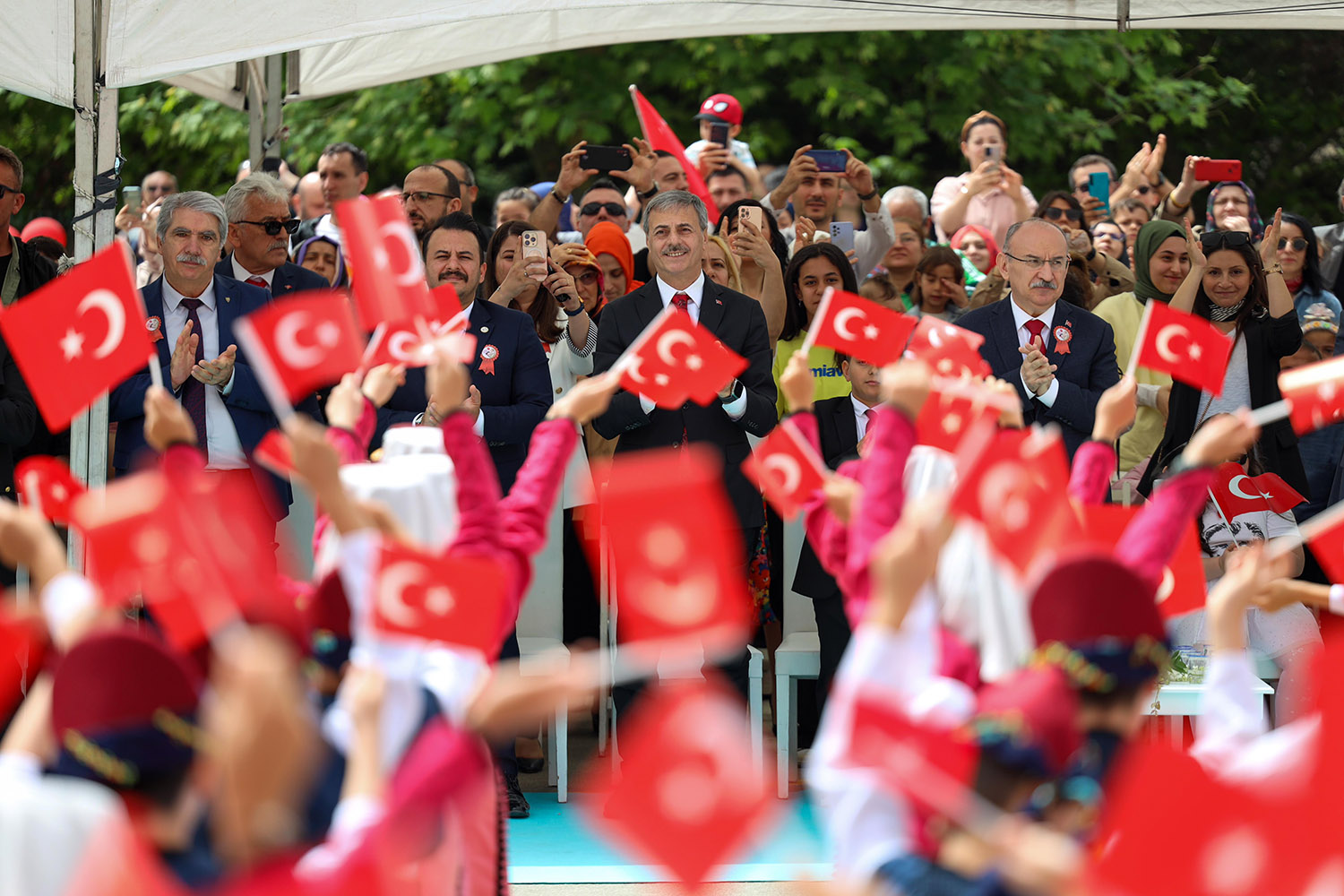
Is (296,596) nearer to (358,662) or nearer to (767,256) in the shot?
(358,662)

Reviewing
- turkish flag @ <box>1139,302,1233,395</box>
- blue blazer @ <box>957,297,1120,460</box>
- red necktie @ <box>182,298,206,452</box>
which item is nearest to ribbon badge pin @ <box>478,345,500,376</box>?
red necktie @ <box>182,298,206,452</box>

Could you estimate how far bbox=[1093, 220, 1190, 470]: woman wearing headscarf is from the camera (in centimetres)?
723

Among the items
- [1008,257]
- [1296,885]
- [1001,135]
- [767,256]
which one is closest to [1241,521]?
[1008,257]

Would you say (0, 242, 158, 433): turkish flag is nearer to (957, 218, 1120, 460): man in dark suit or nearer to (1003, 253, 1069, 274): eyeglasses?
(957, 218, 1120, 460): man in dark suit

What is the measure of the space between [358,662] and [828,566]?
4.04 feet

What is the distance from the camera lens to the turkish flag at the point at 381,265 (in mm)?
4316

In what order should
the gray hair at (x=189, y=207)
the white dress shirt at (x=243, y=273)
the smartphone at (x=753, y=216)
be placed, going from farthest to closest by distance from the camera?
the smartphone at (x=753, y=216), the white dress shirt at (x=243, y=273), the gray hair at (x=189, y=207)

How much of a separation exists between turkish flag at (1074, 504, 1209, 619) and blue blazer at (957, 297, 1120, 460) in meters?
1.85

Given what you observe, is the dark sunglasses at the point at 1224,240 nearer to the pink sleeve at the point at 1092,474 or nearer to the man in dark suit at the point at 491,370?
the man in dark suit at the point at 491,370

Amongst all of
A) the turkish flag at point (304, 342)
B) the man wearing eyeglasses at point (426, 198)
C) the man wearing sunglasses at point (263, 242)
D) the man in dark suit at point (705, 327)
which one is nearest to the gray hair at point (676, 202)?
the man in dark suit at point (705, 327)

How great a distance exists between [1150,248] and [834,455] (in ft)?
6.50

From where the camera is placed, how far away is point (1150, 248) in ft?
24.5

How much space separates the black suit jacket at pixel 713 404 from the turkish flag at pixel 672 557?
2795mm

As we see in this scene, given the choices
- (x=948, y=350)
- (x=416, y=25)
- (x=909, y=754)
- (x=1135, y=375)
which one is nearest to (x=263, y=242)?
(x=416, y=25)
